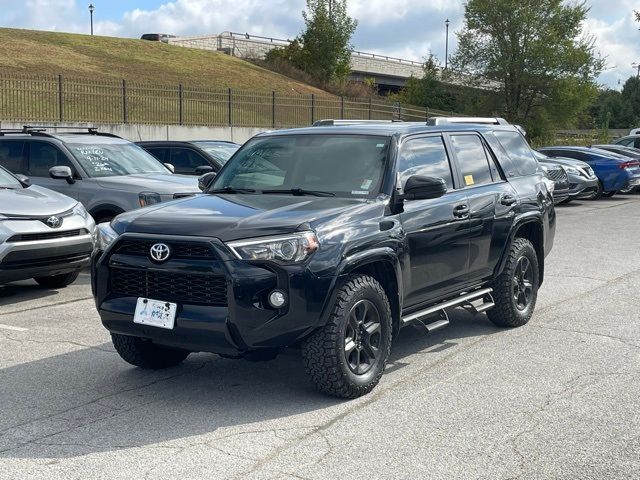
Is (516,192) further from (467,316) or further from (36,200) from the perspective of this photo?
(36,200)

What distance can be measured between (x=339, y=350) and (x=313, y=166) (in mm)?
1663

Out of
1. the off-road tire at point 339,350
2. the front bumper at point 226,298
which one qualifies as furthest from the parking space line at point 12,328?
the off-road tire at point 339,350

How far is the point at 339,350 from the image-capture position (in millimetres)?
5477

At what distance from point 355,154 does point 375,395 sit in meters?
1.83

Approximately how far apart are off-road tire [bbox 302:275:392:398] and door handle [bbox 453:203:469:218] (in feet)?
4.52

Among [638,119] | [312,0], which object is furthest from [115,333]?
[638,119]

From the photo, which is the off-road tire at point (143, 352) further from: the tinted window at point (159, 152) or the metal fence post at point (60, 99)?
the metal fence post at point (60, 99)

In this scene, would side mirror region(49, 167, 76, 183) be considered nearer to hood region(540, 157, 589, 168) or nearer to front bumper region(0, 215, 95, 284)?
front bumper region(0, 215, 95, 284)

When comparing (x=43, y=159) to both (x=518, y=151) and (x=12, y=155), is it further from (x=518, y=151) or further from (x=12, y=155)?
(x=518, y=151)

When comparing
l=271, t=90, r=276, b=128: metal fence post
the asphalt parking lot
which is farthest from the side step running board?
l=271, t=90, r=276, b=128: metal fence post

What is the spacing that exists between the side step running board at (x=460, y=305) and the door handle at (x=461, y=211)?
69cm

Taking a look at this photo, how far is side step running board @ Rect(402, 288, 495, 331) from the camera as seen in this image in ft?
21.4

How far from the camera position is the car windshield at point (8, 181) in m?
10.2

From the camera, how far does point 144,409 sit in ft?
18.4
